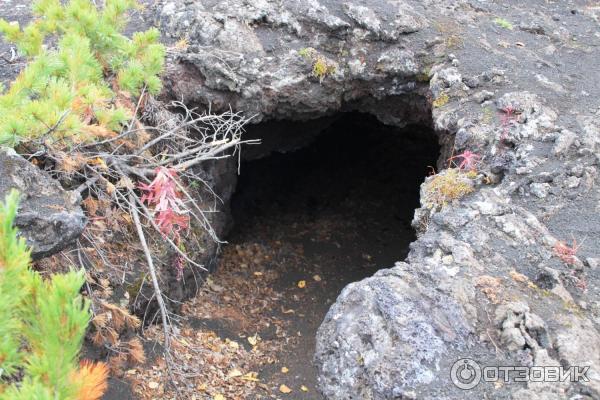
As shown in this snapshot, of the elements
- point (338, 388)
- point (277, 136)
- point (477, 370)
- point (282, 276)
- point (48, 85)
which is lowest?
point (282, 276)

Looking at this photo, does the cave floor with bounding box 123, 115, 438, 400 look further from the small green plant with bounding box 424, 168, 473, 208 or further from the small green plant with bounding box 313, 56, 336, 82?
the small green plant with bounding box 313, 56, 336, 82

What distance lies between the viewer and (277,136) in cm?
799

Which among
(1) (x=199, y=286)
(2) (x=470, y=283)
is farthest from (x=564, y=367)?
(1) (x=199, y=286)

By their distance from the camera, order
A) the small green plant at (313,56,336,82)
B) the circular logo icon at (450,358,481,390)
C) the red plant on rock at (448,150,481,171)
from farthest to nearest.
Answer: the small green plant at (313,56,336,82), the red plant on rock at (448,150,481,171), the circular logo icon at (450,358,481,390)

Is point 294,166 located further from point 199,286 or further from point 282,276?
point 199,286

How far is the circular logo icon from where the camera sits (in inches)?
117

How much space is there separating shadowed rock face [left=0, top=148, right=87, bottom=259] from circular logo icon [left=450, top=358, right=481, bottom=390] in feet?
8.21

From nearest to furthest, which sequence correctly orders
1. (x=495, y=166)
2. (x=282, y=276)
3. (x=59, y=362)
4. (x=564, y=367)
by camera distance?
1. (x=59, y=362)
2. (x=564, y=367)
3. (x=495, y=166)
4. (x=282, y=276)

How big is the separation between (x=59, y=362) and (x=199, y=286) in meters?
4.52

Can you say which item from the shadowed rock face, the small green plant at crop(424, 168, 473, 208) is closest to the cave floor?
the shadowed rock face

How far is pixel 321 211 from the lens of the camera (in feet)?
27.8

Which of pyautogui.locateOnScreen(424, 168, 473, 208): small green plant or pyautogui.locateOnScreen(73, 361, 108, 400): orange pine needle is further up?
pyautogui.locateOnScreen(73, 361, 108, 400): orange pine needle

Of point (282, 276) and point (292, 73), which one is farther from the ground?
point (292, 73)

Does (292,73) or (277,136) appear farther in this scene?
(277,136)
